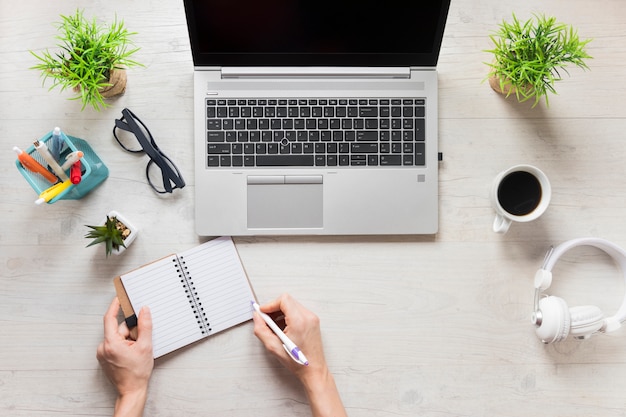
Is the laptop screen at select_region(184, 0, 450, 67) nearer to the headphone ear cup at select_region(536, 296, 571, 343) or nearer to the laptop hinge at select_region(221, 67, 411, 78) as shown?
the laptop hinge at select_region(221, 67, 411, 78)

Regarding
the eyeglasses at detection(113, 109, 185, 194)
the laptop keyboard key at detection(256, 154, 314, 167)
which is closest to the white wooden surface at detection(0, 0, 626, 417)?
the eyeglasses at detection(113, 109, 185, 194)

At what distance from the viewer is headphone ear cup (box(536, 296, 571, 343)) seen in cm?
90

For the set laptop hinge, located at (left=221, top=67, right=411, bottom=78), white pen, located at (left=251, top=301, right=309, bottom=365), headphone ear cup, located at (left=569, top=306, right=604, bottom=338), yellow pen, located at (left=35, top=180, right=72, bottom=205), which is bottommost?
white pen, located at (left=251, top=301, right=309, bottom=365)

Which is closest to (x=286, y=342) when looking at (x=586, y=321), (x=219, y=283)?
(x=219, y=283)

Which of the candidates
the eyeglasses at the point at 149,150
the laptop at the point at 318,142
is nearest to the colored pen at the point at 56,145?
the eyeglasses at the point at 149,150

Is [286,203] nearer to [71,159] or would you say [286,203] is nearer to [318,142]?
[318,142]

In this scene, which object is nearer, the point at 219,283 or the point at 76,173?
the point at 76,173

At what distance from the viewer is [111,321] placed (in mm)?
918

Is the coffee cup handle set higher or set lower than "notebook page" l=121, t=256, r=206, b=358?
higher

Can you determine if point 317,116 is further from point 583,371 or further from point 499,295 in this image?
point 583,371

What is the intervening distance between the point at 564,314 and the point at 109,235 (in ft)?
2.76

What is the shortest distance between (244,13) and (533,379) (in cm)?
87

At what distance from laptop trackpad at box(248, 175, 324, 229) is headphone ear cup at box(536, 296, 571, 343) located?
0.45m

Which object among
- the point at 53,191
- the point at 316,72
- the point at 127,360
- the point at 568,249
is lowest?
the point at 127,360
